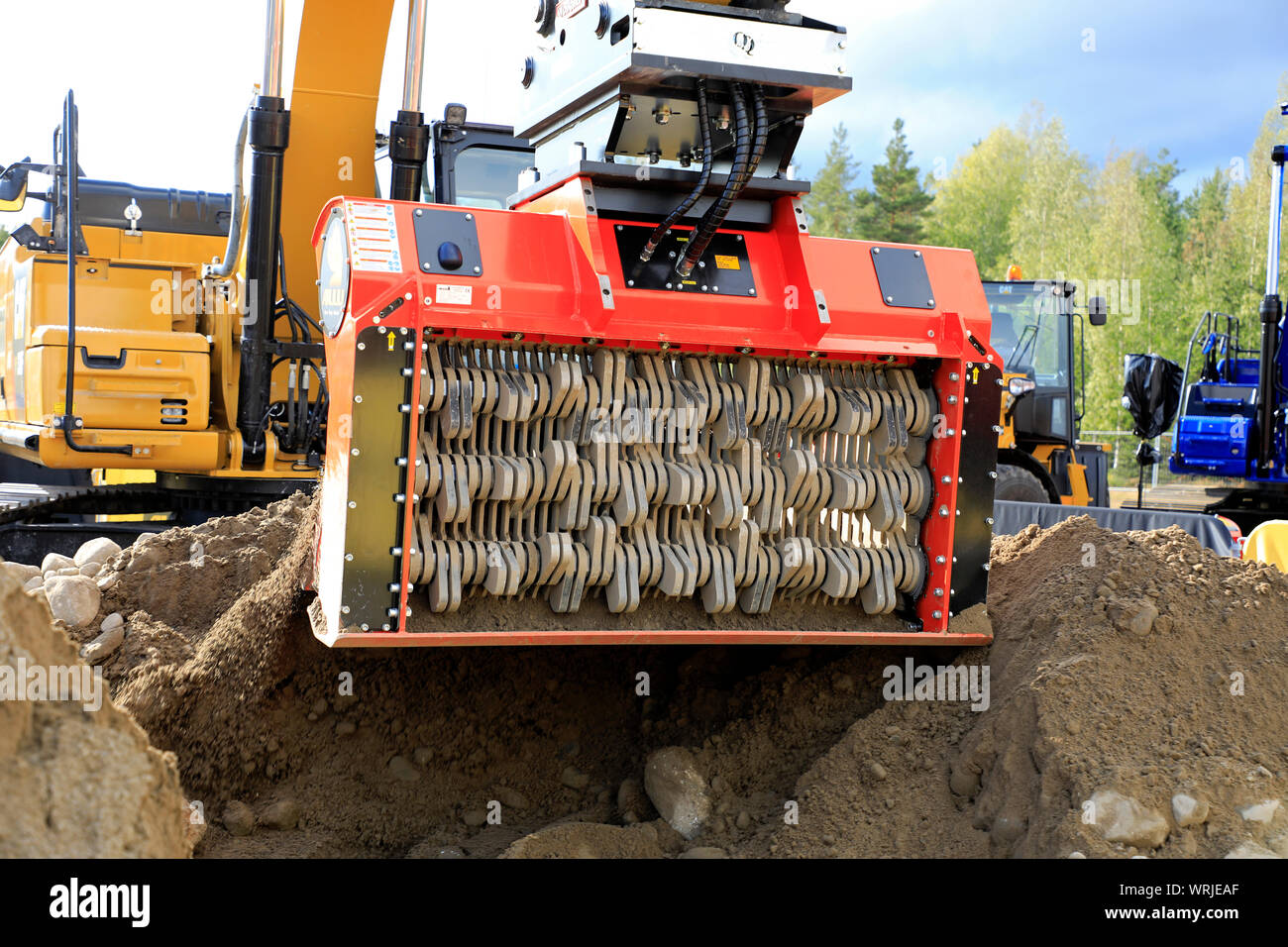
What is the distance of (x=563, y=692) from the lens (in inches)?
185

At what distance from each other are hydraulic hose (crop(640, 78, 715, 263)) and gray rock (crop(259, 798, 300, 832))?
2132 mm

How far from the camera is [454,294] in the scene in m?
3.68

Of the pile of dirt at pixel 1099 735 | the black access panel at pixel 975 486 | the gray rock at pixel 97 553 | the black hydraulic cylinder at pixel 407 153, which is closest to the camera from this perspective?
the pile of dirt at pixel 1099 735

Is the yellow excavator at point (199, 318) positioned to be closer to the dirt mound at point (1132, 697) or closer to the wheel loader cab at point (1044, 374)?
the dirt mound at point (1132, 697)

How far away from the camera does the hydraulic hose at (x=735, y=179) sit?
3807 millimetres

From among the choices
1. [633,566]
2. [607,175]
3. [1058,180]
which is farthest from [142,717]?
[1058,180]

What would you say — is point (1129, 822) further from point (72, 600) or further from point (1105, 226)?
point (1105, 226)

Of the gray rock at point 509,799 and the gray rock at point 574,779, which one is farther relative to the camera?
the gray rock at point 574,779

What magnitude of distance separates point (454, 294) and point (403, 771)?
1724mm

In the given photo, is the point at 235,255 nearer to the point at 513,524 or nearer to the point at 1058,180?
the point at 513,524

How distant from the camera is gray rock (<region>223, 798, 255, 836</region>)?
4.06 m

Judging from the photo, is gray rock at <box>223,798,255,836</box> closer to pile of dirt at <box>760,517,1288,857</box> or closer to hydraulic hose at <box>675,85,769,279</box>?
pile of dirt at <box>760,517,1288,857</box>

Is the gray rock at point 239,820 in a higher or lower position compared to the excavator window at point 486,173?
lower

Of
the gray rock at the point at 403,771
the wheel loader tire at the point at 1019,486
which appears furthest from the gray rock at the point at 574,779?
the wheel loader tire at the point at 1019,486
